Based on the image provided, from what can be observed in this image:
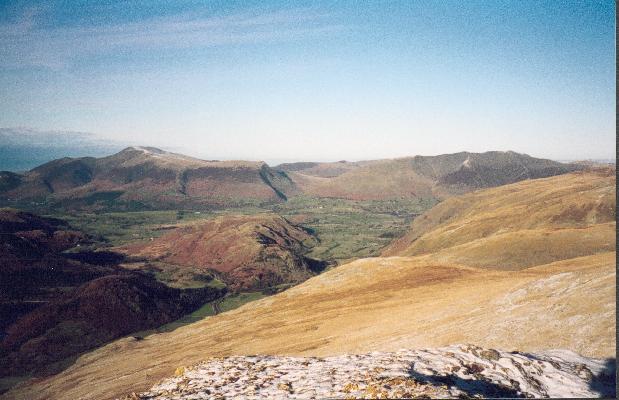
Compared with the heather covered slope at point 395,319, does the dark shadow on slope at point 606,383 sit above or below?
above

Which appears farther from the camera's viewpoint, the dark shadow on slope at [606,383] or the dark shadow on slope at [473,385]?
the dark shadow on slope at [606,383]

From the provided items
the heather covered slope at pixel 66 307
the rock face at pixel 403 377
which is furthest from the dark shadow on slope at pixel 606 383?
the heather covered slope at pixel 66 307

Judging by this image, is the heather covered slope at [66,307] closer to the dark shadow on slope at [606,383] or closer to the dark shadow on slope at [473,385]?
the dark shadow on slope at [473,385]

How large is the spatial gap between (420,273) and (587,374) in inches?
2344

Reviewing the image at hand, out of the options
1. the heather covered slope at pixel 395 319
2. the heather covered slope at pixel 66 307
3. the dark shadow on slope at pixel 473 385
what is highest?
the dark shadow on slope at pixel 473 385

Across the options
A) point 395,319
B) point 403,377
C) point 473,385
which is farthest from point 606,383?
point 395,319

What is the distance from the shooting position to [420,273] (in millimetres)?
74500

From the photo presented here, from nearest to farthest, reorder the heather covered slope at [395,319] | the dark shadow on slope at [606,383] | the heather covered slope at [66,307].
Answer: the dark shadow on slope at [606,383] < the heather covered slope at [395,319] < the heather covered slope at [66,307]

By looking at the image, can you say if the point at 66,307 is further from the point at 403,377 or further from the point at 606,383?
the point at 606,383

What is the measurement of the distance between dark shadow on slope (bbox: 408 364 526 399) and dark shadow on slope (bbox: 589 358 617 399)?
378 cm

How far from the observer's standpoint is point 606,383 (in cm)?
1548

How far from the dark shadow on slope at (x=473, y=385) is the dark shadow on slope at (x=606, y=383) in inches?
149

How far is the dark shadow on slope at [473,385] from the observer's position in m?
13.0

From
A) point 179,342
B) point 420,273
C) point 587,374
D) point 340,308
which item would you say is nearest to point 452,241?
point 420,273
